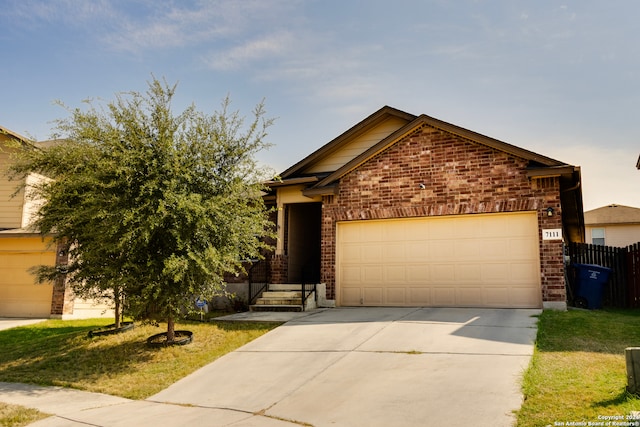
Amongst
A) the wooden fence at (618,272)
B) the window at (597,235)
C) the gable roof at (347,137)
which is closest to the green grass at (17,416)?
the gable roof at (347,137)

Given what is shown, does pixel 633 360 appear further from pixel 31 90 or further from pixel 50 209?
pixel 31 90

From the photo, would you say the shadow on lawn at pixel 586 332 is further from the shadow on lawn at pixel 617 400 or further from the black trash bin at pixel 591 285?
the shadow on lawn at pixel 617 400

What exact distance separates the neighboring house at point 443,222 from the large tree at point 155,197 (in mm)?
3375

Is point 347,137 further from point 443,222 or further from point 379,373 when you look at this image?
point 379,373

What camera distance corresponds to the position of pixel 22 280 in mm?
16766

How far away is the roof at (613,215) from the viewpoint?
31.8 meters

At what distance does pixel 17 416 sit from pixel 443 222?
9.75 metres

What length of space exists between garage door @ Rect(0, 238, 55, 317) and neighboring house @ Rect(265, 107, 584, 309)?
8.22 metres

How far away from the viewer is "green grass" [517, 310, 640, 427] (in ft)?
16.1

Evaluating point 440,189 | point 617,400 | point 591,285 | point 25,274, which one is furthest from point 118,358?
point 591,285

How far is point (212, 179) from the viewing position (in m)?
9.77

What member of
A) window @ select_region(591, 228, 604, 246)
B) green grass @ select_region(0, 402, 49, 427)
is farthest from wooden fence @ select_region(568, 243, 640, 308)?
window @ select_region(591, 228, 604, 246)

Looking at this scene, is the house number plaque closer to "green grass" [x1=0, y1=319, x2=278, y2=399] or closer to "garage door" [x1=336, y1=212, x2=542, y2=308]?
"garage door" [x1=336, y1=212, x2=542, y2=308]

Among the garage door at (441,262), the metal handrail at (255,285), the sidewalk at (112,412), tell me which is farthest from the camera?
the metal handrail at (255,285)
